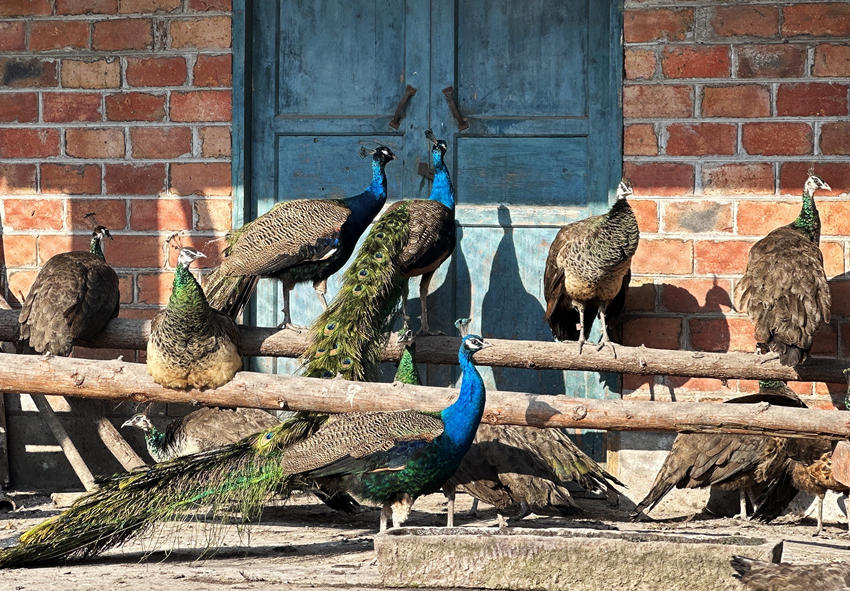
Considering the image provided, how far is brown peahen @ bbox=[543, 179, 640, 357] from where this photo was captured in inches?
241

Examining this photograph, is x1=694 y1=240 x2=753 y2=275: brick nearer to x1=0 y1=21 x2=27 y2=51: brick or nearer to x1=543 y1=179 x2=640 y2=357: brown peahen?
x1=543 y1=179 x2=640 y2=357: brown peahen

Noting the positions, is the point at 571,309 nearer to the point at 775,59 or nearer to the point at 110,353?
the point at 775,59

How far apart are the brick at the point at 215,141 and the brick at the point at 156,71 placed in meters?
0.30

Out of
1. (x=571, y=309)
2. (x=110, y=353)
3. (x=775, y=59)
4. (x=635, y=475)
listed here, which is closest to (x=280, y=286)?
(x=110, y=353)

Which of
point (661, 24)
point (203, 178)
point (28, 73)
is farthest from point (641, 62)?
point (28, 73)

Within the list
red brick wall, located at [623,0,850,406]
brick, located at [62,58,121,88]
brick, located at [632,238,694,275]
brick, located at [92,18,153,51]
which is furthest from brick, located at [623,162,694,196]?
brick, located at [62,58,121,88]

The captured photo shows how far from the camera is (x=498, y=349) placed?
5.89 meters

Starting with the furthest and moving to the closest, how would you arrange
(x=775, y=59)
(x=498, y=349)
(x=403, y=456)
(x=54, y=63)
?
(x=54, y=63) → (x=775, y=59) → (x=498, y=349) → (x=403, y=456)

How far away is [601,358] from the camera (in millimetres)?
5969

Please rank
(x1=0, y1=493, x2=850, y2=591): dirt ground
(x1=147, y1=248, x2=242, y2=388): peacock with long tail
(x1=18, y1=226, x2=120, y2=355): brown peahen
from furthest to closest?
(x1=18, y1=226, x2=120, y2=355): brown peahen → (x1=147, y1=248, x2=242, y2=388): peacock with long tail → (x1=0, y1=493, x2=850, y2=591): dirt ground

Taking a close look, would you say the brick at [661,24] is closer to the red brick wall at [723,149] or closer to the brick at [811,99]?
the red brick wall at [723,149]

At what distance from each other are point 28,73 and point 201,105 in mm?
979

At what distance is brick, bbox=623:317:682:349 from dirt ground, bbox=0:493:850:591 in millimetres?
862

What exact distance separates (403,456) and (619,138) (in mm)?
2435
